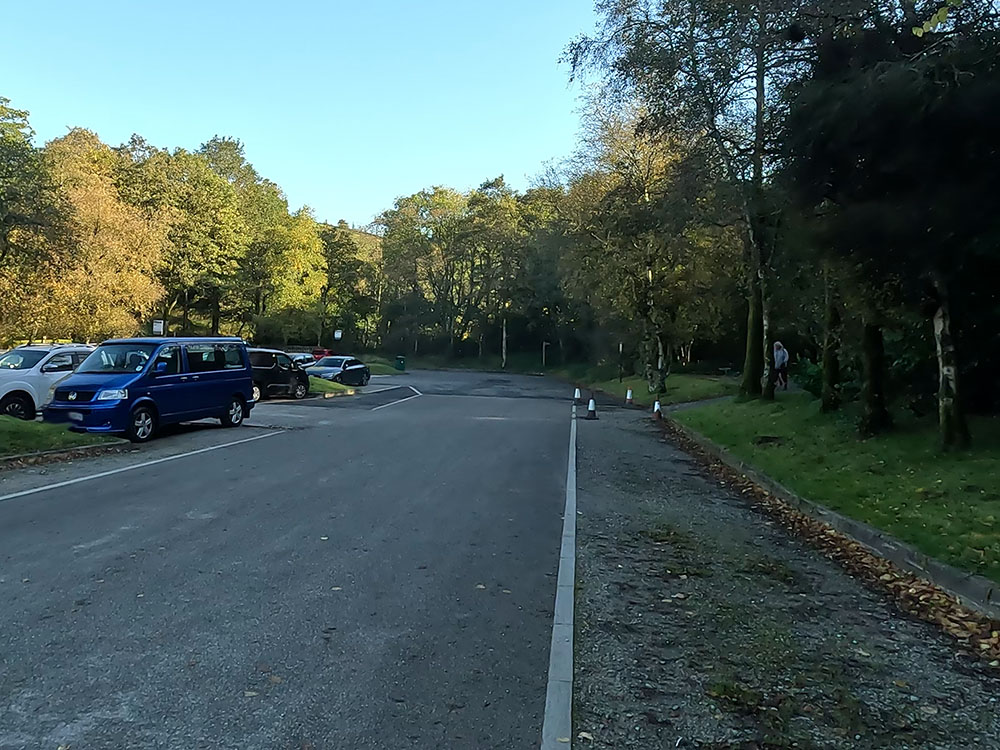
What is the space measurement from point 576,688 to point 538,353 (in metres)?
71.4

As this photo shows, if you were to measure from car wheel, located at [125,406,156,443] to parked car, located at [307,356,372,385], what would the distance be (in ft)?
81.5

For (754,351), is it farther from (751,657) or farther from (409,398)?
(751,657)

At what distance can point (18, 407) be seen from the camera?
17.1 metres

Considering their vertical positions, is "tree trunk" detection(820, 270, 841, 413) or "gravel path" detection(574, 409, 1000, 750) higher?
"tree trunk" detection(820, 270, 841, 413)

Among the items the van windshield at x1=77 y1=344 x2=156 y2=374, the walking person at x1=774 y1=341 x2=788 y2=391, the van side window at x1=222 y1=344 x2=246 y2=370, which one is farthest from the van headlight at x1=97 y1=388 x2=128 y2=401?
the walking person at x1=774 y1=341 x2=788 y2=391

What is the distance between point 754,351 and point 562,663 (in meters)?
21.0

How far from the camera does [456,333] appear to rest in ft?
259

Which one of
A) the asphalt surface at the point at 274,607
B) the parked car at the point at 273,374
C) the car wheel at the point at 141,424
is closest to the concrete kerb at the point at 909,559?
the asphalt surface at the point at 274,607

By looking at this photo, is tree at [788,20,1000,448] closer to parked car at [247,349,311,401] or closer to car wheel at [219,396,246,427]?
car wheel at [219,396,246,427]

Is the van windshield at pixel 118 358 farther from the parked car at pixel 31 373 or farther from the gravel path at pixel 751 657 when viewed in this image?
the gravel path at pixel 751 657

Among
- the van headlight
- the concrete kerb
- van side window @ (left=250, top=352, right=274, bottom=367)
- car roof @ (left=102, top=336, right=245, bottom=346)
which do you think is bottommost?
the concrete kerb

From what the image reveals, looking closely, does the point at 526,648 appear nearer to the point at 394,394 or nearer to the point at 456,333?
the point at 394,394

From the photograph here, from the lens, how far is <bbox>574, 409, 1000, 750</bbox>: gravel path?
406cm

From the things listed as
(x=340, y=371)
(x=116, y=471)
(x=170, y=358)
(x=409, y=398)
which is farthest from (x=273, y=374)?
(x=116, y=471)
